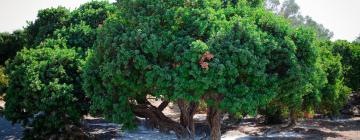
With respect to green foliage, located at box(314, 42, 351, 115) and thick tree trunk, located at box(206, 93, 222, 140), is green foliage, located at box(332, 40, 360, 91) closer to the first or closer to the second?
green foliage, located at box(314, 42, 351, 115)

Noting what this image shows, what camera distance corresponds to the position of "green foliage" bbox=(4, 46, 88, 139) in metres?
14.1

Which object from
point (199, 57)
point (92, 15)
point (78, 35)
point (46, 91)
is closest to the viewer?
point (199, 57)

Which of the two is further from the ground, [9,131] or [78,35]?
[78,35]

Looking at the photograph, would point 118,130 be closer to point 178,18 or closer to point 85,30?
point 85,30

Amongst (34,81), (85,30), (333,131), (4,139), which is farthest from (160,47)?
(333,131)

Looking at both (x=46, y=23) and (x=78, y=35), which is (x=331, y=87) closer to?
(x=78, y=35)

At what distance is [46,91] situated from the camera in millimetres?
13867

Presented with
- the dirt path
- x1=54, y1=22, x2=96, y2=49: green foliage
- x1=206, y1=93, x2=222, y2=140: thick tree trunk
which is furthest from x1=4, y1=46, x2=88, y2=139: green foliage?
x1=206, y1=93, x2=222, y2=140: thick tree trunk

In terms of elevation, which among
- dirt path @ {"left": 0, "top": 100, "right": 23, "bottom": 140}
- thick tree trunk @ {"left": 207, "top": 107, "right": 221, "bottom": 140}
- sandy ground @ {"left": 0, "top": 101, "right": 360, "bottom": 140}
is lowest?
sandy ground @ {"left": 0, "top": 101, "right": 360, "bottom": 140}

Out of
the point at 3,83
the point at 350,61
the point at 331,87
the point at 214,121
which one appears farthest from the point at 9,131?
the point at 350,61

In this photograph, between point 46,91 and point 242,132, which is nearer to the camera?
point 46,91

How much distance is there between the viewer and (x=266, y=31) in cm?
1175

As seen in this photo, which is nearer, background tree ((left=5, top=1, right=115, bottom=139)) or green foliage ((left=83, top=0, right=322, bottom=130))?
green foliage ((left=83, top=0, right=322, bottom=130))

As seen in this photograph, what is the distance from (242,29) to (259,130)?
11.6 meters
